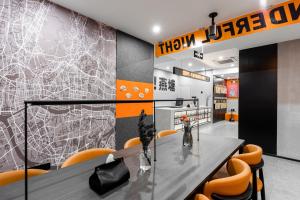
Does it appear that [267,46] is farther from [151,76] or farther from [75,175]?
[75,175]

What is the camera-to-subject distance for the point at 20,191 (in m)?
0.94

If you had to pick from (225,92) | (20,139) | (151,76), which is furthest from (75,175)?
(225,92)

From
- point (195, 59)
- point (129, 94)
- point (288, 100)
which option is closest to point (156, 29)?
point (129, 94)

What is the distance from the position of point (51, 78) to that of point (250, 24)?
344 centimetres

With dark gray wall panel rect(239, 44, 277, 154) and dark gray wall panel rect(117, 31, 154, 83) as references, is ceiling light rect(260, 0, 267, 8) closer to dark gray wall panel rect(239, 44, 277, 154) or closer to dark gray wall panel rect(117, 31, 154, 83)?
dark gray wall panel rect(239, 44, 277, 154)

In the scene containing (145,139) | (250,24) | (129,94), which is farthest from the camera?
(129,94)

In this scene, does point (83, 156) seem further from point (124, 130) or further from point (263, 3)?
point (263, 3)

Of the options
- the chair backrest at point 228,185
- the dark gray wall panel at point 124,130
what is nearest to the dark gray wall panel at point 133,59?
the dark gray wall panel at point 124,130

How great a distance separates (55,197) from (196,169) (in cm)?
96

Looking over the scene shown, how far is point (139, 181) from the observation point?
1.08 metres

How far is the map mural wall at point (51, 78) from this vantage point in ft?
6.98

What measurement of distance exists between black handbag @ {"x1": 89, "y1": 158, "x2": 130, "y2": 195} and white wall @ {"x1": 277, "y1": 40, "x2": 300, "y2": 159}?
4.13 metres

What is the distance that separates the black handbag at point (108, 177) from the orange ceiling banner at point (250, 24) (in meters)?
3.13

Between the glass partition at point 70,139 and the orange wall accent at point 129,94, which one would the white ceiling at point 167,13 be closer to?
the orange wall accent at point 129,94
